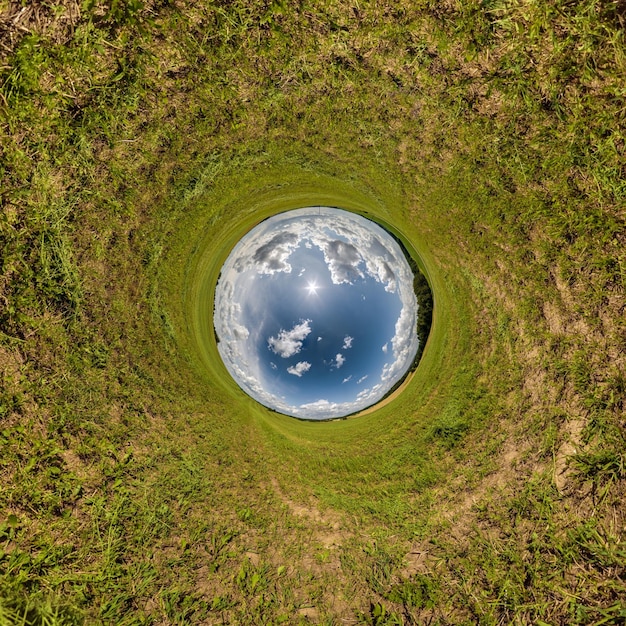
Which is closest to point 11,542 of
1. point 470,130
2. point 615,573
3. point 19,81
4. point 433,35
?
point 19,81

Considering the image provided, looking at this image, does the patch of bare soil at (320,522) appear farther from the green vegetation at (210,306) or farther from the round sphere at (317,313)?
the round sphere at (317,313)

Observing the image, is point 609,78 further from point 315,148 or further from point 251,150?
point 251,150

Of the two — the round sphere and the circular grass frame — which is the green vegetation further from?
the round sphere

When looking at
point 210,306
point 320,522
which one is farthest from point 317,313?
point 320,522

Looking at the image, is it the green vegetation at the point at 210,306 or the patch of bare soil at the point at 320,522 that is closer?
the green vegetation at the point at 210,306

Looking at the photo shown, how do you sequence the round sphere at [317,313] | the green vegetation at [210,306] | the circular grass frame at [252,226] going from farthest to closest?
1. the circular grass frame at [252,226]
2. the green vegetation at [210,306]
3. the round sphere at [317,313]

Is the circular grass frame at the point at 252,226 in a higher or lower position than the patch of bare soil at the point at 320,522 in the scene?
higher

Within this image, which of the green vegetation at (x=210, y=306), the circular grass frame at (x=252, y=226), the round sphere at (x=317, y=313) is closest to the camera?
the round sphere at (x=317, y=313)

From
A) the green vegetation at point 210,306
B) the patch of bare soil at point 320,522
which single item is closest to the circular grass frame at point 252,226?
the green vegetation at point 210,306
